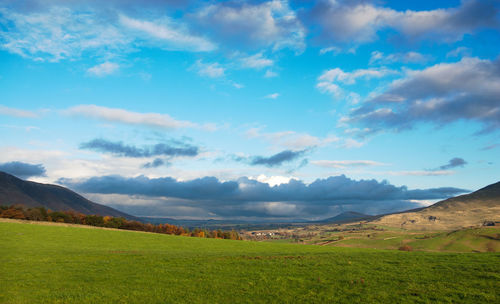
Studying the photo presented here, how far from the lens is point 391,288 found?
85.6 feet

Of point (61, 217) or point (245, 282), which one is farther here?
point (61, 217)

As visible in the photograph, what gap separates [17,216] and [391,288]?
495 feet

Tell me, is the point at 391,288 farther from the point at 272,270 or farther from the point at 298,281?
the point at 272,270

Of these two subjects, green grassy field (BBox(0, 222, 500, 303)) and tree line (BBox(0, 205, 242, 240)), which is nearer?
green grassy field (BBox(0, 222, 500, 303))

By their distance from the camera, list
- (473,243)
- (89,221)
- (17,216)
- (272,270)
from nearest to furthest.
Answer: (272,270) < (17,216) < (89,221) < (473,243)

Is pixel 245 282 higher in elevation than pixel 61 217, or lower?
lower

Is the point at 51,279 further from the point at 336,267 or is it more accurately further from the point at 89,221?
the point at 89,221


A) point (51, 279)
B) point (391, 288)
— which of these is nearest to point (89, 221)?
point (51, 279)

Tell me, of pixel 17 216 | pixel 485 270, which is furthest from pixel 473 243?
pixel 17 216

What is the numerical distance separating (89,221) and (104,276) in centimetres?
12324

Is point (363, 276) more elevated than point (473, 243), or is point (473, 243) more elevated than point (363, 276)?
point (363, 276)

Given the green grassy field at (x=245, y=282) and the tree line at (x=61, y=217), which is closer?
the green grassy field at (x=245, y=282)

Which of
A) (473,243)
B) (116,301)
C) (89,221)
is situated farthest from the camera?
(473,243)

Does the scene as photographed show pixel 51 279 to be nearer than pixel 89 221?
Yes
